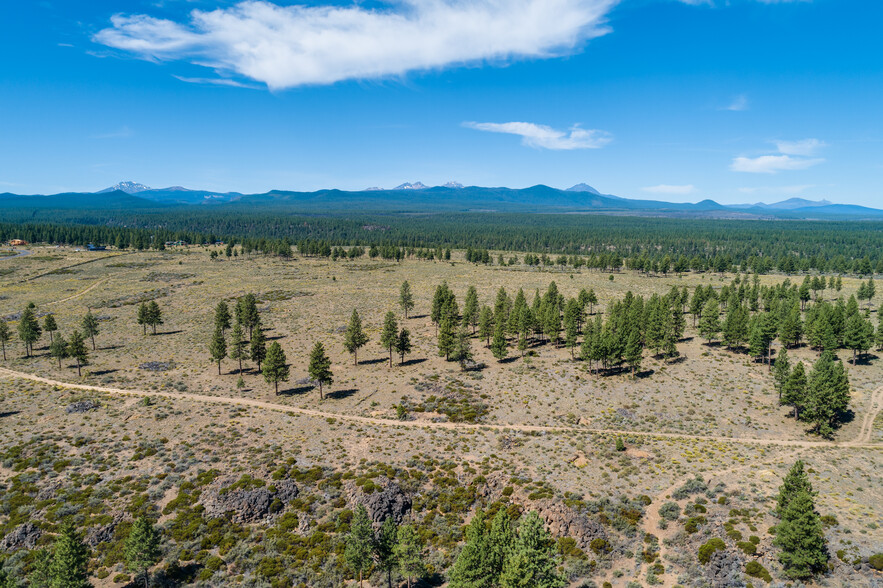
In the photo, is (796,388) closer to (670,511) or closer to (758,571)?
(670,511)

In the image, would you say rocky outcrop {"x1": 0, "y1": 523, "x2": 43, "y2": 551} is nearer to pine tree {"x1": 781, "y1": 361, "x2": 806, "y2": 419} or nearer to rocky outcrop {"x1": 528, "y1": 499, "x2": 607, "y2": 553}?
rocky outcrop {"x1": 528, "y1": 499, "x2": 607, "y2": 553}

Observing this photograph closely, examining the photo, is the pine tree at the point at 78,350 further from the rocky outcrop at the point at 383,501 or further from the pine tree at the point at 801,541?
the pine tree at the point at 801,541

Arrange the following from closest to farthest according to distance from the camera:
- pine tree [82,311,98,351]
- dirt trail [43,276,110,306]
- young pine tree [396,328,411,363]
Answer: young pine tree [396,328,411,363] → pine tree [82,311,98,351] → dirt trail [43,276,110,306]

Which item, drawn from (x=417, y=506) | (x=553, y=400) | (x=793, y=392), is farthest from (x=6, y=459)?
(x=793, y=392)

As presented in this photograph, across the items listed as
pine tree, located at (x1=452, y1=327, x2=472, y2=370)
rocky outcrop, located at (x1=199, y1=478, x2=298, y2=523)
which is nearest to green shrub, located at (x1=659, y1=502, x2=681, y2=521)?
rocky outcrop, located at (x1=199, y1=478, x2=298, y2=523)

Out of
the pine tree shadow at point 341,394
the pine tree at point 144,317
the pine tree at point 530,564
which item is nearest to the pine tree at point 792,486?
the pine tree at point 530,564

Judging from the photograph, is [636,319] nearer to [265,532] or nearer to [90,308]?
[265,532]

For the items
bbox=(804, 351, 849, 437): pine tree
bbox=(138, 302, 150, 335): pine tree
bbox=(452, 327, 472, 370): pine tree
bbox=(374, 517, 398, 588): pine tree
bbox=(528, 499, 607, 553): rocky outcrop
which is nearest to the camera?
bbox=(374, 517, 398, 588): pine tree
